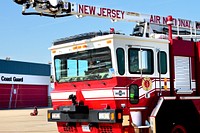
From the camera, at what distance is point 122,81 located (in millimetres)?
8539

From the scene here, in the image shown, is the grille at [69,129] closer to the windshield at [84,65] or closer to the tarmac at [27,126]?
the windshield at [84,65]

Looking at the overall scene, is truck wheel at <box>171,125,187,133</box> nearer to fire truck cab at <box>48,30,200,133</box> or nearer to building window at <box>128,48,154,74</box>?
fire truck cab at <box>48,30,200,133</box>

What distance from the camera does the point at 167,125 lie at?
889cm

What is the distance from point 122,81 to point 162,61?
139 centimetres

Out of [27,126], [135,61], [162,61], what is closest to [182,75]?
[162,61]

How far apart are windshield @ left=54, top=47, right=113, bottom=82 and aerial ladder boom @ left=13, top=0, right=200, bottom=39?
1.26 meters

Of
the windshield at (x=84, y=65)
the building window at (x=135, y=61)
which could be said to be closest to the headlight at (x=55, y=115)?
the windshield at (x=84, y=65)

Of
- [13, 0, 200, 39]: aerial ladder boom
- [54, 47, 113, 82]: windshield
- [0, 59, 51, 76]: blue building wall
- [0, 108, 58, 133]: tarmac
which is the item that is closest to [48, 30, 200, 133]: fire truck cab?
[54, 47, 113, 82]: windshield

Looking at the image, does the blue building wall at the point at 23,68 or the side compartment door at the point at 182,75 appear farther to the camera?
the blue building wall at the point at 23,68

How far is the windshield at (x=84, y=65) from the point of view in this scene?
8.77 meters

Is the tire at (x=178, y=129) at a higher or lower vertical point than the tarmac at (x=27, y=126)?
higher

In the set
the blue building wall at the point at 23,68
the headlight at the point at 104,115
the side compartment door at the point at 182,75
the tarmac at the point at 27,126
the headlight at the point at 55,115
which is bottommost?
the tarmac at the point at 27,126

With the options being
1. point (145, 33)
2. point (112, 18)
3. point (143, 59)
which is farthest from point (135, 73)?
point (112, 18)

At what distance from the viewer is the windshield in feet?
28.8
